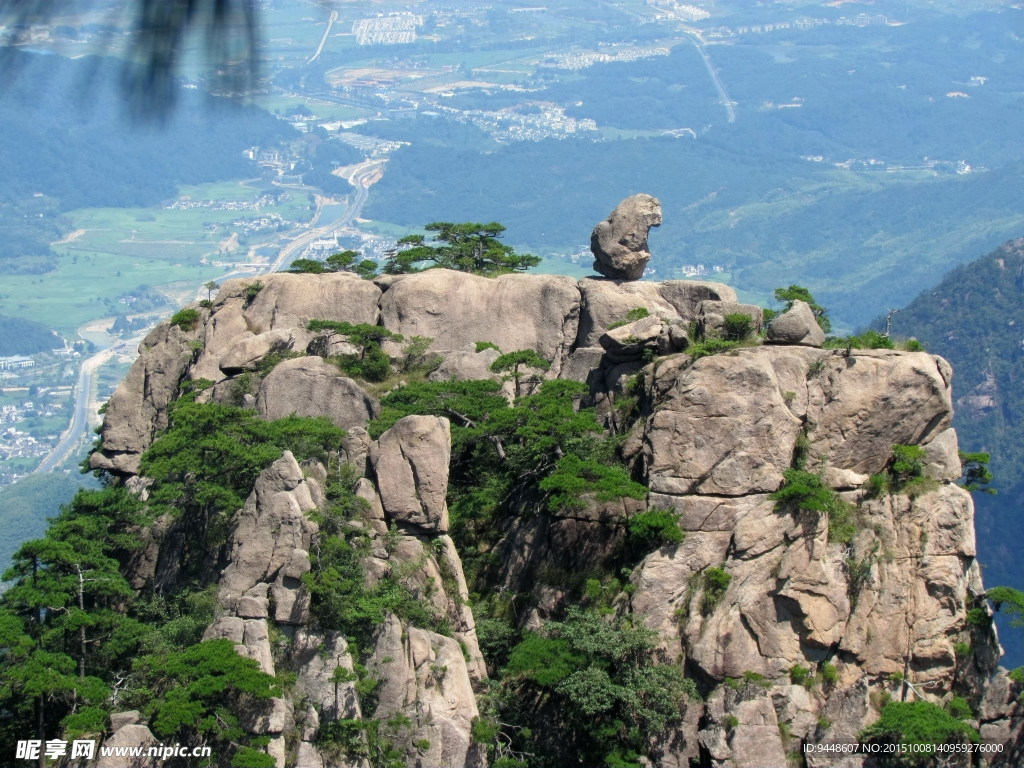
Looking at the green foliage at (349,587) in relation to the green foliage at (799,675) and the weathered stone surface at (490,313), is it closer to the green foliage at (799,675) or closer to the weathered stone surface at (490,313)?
the green foliage at (799,675)

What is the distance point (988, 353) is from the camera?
145500 millimetres

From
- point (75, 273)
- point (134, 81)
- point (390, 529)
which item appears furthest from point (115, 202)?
point (134, 81)

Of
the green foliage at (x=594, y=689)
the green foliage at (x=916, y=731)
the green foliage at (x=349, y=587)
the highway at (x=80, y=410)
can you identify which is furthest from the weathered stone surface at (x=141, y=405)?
the highway at (x=80, y=410)

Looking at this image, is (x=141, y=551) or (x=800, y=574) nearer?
(x=800, y=574)

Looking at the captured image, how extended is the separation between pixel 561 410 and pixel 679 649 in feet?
23.5

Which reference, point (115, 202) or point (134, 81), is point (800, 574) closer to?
point (134, 81)

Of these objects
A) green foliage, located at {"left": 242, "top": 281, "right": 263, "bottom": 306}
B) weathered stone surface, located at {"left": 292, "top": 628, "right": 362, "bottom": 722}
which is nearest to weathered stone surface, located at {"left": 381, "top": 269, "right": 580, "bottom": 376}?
green foliage, located at {"left": 242, "top": 281, "right": 263, "bottom": 306}

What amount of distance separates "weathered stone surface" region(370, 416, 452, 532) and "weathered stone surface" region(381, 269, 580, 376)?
8657 mm

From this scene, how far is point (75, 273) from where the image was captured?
7510 inches

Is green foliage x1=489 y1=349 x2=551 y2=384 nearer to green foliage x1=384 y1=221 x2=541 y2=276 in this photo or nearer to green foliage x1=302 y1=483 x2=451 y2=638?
green foliage x1=302 y1=483 x2=451 y2=638

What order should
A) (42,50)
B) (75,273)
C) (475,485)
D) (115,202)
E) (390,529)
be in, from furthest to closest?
(75,273), (115,202), (475,485), (390,529), (42,50)

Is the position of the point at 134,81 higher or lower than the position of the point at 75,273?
higher

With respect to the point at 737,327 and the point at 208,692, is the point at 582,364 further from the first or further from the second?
the point at 208,692

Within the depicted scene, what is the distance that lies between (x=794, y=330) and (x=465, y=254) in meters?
16.9
